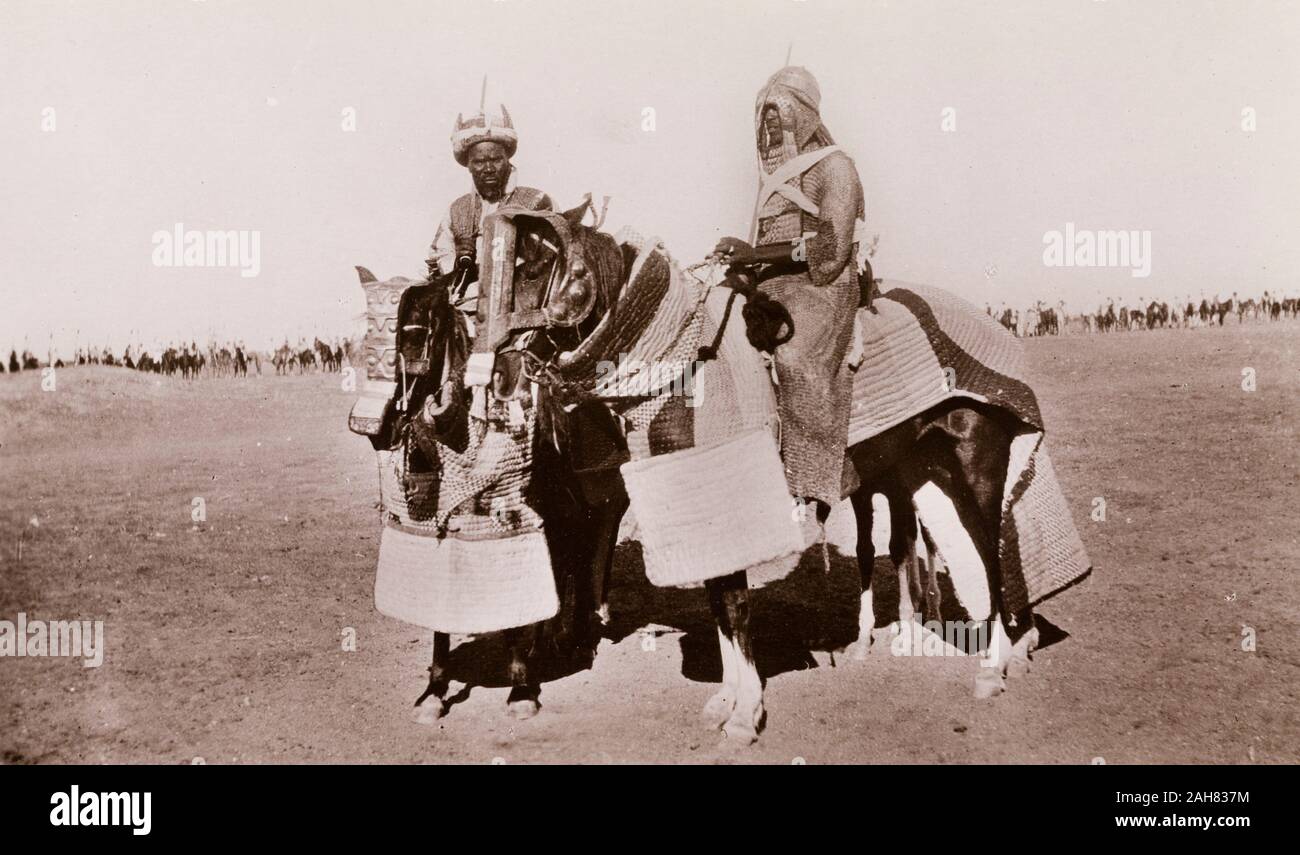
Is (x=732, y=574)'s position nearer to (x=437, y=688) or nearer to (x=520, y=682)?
(x=520, y=682)

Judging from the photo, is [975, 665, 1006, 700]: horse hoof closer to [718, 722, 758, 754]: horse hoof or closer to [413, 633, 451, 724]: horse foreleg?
[718, 722, 758, 754]: horse hoof

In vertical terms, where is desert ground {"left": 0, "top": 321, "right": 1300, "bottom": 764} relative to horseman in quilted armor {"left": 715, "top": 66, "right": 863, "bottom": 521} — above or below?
below

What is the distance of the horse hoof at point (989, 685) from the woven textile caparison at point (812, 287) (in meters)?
1.33

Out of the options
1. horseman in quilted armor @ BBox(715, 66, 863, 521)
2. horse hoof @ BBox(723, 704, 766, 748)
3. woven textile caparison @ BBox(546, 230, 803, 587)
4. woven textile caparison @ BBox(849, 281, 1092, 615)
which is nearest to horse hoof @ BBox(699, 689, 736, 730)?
horse hoof @ BBox(723, 704, 766, 748)

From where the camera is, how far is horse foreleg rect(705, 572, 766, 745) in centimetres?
440

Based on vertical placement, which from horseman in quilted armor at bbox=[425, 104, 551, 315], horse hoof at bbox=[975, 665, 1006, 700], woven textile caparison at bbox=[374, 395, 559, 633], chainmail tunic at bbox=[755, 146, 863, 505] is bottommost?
horse hoof at bbox=[975, 665, 1006, 700]

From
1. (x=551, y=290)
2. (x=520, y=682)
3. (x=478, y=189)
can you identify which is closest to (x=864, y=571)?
(x=520, y=682)

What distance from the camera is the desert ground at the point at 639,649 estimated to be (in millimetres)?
4375

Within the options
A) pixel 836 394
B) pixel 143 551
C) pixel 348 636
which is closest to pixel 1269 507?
pixel 836 394

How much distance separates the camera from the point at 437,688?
4836mm

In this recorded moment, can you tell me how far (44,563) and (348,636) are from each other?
9.81ft

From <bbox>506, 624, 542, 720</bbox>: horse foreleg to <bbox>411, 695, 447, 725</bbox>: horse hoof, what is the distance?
0.35 metres

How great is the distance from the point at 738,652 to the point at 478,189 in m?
2.83
